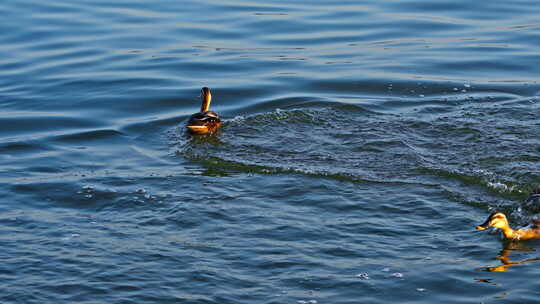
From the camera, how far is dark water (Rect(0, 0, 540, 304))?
322 inches

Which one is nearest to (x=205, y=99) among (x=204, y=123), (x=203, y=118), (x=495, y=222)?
(x=203, y=118)

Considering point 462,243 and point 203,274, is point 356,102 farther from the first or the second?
point 203,274

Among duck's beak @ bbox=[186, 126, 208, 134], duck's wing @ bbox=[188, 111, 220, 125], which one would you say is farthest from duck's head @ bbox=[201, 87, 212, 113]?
duck's beak @ bbox=[186, 126, 208, 134]

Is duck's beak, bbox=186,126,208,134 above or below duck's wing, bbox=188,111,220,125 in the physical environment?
below

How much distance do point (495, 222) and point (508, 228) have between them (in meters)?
0.20

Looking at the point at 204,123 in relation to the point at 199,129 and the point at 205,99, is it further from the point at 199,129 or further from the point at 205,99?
the point at 205,99

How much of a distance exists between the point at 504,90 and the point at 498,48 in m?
3.26

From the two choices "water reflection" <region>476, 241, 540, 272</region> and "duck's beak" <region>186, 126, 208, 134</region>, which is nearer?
"water reflection" <region>476, 241, 540, 272</region>

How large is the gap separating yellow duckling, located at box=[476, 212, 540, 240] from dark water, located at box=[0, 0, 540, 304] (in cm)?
12

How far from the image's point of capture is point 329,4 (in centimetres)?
2172

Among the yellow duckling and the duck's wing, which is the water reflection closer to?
the yellow duckling

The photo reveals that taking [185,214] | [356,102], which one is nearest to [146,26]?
[356,102]

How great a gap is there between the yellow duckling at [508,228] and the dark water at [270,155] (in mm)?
116

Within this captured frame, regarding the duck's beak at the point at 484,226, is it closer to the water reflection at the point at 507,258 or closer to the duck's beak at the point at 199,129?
the water reflection at the point at 507,258
